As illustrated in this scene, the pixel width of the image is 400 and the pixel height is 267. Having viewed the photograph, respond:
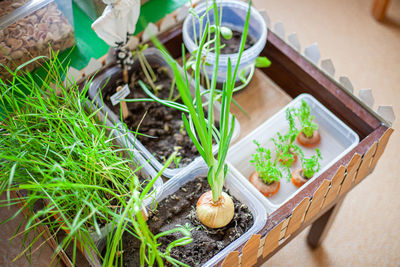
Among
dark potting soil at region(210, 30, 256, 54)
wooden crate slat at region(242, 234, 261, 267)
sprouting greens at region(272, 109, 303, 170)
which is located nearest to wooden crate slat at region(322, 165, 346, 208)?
sprouting greens at region(272, 109, 303, 170)

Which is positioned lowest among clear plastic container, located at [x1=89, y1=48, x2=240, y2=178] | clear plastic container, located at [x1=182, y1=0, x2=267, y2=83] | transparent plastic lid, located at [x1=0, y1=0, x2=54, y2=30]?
clear plastic container, located at [x1=89, y1=48, x2=240, y2=178]

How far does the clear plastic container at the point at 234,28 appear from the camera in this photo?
1.41 metres

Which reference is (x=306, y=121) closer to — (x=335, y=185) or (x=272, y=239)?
(x=335, y=185)

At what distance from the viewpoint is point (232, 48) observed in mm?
1519

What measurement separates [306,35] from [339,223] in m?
0.94

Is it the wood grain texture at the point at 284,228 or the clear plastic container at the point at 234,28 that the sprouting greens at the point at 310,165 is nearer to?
the wood grain texture at the point at 284,228

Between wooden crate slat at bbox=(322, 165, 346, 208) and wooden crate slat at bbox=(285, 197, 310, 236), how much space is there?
9 centimetres

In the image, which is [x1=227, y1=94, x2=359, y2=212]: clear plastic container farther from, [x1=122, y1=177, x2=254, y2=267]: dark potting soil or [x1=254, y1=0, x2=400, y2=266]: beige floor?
[x1=254, y1=0, x2=400, y2=266]: beige floor

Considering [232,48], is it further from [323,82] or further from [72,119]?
[72,119]

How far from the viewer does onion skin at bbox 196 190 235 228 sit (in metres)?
1.12

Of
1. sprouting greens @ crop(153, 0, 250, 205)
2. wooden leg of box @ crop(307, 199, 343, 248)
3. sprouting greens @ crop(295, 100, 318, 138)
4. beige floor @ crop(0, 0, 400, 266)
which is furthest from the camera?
beige floor @ crop(0, 0, 400, 266)

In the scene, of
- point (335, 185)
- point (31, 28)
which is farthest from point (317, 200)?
point (31, 28)

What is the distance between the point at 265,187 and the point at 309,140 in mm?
218

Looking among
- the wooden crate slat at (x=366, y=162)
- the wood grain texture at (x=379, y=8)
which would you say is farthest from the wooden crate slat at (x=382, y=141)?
the wood grain texture at (x=379, y=8)
